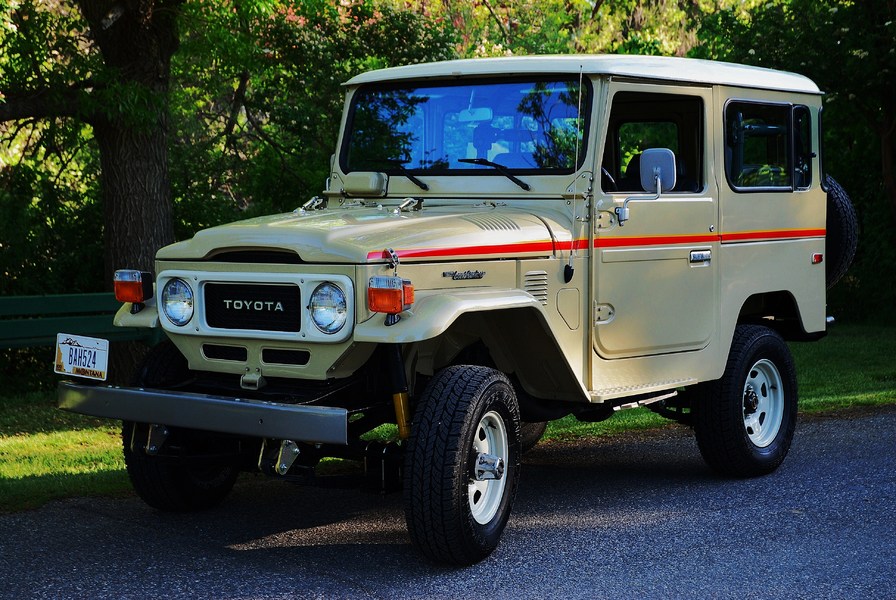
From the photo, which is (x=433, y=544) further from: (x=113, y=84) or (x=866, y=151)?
(x=866, y=151)

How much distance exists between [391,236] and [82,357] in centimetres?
162

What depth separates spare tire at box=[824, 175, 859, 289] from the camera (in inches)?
317

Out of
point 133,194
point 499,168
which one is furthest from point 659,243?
point 133,194

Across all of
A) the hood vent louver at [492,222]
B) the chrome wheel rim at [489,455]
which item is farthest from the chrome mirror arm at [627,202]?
the chrome wheel rim at [489,455]

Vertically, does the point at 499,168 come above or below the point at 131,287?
above

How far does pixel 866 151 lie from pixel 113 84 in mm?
10593

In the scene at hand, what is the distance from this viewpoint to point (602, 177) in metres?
6.29

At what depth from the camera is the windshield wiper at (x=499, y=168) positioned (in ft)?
20.5

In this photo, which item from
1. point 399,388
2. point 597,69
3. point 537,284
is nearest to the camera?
point 399,388

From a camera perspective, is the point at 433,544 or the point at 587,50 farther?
the point at 587,50

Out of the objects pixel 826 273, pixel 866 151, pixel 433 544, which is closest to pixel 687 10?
pixel 866 151

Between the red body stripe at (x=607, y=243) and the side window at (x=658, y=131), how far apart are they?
0.30m

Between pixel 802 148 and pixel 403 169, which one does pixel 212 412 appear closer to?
pixel 403 169

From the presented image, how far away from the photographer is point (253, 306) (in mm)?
5465
